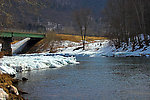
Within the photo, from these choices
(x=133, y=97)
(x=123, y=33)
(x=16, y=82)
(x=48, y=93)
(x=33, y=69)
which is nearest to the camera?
(x=133, y=97)

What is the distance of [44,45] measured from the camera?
89.0 m

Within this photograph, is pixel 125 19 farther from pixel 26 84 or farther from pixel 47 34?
pixel 26 84

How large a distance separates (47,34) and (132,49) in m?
37.8

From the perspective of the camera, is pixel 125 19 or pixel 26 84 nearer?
pixel 26 84

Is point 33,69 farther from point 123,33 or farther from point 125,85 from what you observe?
point 123,33

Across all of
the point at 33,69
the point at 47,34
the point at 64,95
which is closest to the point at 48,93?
the point at 64,95

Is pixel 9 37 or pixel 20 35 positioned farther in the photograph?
pixel 20 35

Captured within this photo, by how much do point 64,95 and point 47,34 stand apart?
72815 millimetres

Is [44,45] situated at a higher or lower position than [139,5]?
lower

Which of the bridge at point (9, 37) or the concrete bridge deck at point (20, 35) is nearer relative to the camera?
the bridge at point (9, 37)

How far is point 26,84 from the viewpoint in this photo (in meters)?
19.7

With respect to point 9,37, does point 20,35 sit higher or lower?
higher

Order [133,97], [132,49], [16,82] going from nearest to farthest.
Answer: [133,97] < [16,82] < [132,49]

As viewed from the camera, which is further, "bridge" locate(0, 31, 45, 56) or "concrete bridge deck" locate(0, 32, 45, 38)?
"concrete bridge deck" locate(0, 32, 45, 38)
